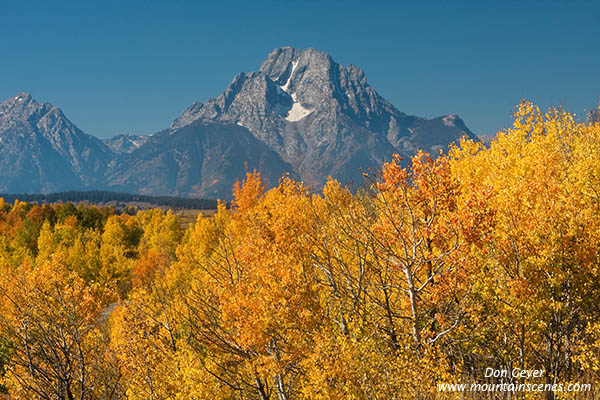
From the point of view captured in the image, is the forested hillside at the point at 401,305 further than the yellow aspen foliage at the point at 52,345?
Yes

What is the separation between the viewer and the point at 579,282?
15.3 m

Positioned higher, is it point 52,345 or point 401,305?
point 401,305

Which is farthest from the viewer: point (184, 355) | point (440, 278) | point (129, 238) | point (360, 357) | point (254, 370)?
point (129, 238)

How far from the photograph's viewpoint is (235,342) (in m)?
16.6

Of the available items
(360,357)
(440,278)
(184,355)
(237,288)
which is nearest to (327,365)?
(360,357)

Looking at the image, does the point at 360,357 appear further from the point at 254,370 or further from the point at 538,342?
the point at 538,342

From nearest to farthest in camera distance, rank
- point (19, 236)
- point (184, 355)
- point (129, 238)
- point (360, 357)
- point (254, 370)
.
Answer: point (360, 357) < point (254, 370) < point (184, 355) < point (19, 236) < point (129, 238)

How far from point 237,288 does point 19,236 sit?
119102 mm

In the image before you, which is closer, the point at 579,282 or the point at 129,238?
the point at 579,282

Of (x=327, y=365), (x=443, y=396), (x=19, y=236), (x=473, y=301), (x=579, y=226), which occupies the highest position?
(x=19, y=236)

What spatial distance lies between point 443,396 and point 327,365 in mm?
3703

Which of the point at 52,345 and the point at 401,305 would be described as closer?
the point at 52,345

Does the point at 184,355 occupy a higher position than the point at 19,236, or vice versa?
the point at 19,236

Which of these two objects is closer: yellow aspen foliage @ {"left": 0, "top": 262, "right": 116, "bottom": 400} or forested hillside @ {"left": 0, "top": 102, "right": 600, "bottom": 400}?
yellow aspen foliage @ {"left": 0, "top": 262, "right": 116, "bottom": 400}
